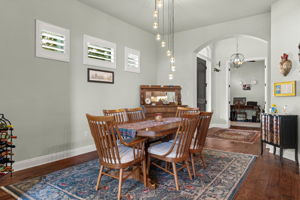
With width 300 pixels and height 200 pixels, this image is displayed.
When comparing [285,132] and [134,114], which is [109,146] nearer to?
[134,114]

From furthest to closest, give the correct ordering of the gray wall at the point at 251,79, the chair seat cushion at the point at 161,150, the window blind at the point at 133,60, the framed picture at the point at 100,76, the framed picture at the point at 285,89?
the gray wall at the point at 251,79
the window blind at the point at 133,60
the framed picture at the point at 100,76
the framed picture at the point at 285,89
the chair seat cushion at the point at 161,150

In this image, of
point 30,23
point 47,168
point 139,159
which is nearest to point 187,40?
point 30,23

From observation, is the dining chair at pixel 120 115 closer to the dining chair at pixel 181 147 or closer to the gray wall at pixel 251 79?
the dining chair at pixel 181 147

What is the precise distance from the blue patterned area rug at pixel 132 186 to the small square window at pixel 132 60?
279 centimetres

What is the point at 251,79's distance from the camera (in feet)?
32.9

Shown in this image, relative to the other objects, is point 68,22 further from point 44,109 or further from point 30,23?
point 44,109

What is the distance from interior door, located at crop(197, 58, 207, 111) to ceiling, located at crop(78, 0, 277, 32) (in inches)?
72.5

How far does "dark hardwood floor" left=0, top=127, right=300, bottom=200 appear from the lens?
7.18 ft

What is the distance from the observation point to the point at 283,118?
10.8ft

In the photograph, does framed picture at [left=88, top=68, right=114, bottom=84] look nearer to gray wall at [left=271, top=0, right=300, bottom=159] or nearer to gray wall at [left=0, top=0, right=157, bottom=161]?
gray wall at [left=0, top=0, right=157, bottom=161]

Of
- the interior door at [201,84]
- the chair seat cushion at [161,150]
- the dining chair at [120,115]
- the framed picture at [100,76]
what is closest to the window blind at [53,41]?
the framed picture at [100,76]

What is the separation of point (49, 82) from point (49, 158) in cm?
136

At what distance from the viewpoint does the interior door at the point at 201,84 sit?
6.49 metres

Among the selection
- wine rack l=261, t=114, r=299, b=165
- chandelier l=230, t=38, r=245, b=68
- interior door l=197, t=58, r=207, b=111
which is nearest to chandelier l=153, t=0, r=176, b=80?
interior door l=197, t=58, r=207, b=111
